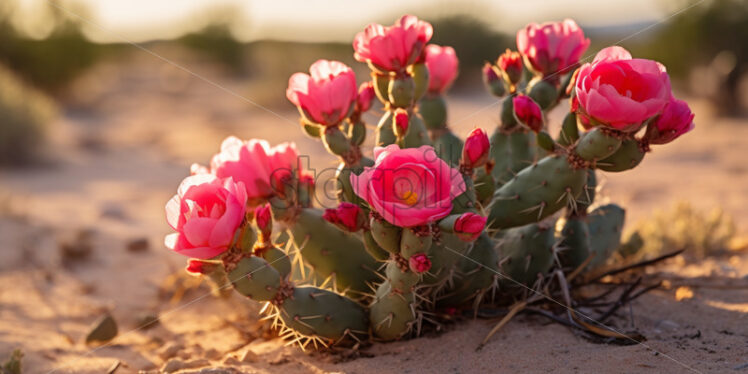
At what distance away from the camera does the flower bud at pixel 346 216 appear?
1.91 meters

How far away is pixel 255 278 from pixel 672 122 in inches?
55.2

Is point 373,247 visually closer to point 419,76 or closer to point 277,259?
point 277,259

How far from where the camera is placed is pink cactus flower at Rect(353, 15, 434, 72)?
2174mm

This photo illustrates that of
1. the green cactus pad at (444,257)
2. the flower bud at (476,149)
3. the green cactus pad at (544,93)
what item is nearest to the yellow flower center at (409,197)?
the flower bud at (476,149)

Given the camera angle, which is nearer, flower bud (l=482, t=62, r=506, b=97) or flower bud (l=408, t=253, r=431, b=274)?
flower bud (l=408, t=253, r=431, b=274)

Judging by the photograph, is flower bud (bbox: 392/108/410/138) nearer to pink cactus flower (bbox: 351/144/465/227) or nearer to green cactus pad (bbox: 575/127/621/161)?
pink cactus flower (bbox: 351/144/465/227)

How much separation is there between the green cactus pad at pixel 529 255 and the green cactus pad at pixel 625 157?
0.46 m

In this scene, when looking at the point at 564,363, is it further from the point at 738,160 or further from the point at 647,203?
the point at 738,160

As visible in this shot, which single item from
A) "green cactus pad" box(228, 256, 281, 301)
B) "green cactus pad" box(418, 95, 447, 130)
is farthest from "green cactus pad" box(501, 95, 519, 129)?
"green cactus pad" box(228, 256, 281, 301)

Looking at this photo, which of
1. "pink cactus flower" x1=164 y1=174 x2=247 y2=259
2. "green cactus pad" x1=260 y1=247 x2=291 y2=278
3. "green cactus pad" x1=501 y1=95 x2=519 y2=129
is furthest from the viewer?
"green cactus pad" x1=501 y1=95 x2=519 y2=129

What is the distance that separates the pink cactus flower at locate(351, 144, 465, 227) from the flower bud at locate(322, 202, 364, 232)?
19cm

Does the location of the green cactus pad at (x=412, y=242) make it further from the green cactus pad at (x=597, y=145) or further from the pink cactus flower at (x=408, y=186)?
the green cactus pad at (x=597, y=145)

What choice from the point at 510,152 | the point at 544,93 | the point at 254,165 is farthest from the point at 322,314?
the point at 544,93

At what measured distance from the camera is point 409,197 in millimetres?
1732
